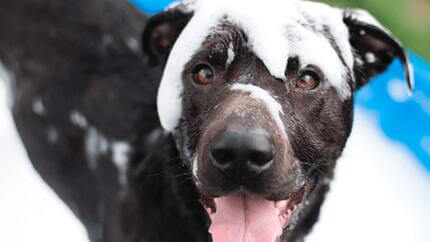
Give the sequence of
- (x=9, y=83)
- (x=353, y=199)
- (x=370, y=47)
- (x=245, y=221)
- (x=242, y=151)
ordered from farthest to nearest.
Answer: (x=353, y=199)
(x=9, y=83)
(x=370, y=47)
(x=245, y=221)
(x=242, y=151)

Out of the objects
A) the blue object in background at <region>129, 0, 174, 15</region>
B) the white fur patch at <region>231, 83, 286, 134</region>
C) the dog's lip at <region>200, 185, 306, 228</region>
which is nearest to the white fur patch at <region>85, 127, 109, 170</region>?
the dog's lip at <region>200, 185, 306, 228</region>

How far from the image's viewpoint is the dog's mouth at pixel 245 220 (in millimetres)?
2416

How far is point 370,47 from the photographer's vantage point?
2.88 metres

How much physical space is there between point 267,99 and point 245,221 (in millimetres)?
453

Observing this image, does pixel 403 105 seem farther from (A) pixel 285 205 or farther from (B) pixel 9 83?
(B) pixel 9 83

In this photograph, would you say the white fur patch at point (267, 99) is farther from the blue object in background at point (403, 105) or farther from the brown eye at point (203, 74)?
the blue object in background at point (403, 105)

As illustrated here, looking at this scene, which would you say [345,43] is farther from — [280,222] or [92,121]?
[92,121]

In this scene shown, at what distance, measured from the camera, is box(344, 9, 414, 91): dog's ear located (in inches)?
110

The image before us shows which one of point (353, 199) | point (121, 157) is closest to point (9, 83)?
point (121, 157)

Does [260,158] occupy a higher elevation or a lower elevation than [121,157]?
higher

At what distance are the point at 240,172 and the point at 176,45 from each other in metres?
0.77

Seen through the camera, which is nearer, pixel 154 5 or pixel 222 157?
pixel 222 157

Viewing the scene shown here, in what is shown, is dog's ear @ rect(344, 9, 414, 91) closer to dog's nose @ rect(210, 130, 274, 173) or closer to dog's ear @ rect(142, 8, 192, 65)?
dog's ear @ rect(142, 8, 192, 65)

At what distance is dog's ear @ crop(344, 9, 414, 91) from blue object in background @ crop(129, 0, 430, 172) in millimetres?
1077
